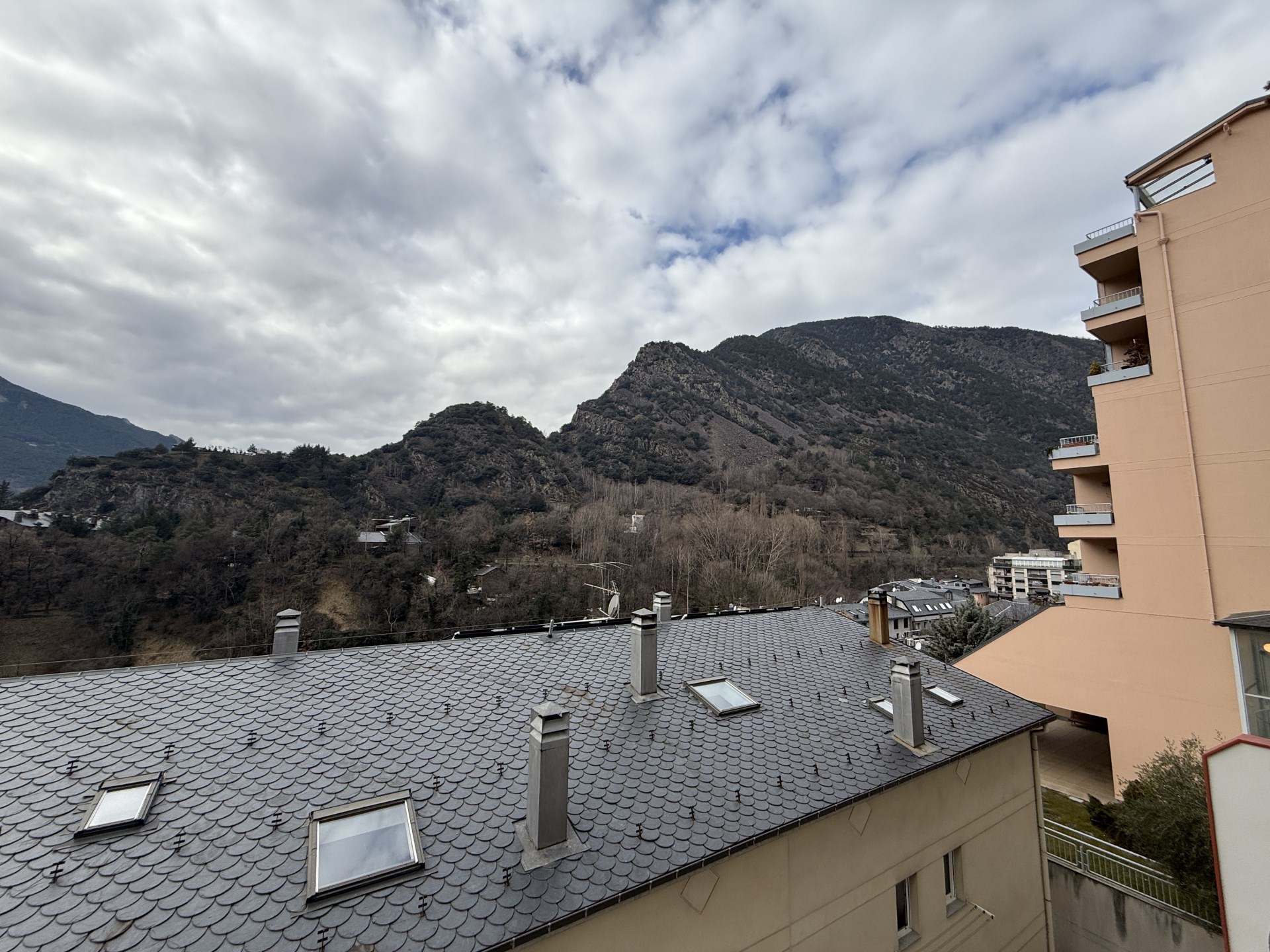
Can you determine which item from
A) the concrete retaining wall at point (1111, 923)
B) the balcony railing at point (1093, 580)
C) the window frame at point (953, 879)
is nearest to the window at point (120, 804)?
the window frame at point (953, 879)

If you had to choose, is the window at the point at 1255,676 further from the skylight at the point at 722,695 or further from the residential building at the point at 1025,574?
the residential building at the point at 1025,574

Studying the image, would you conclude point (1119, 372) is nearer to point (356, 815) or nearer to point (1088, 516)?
point (1088, 516)

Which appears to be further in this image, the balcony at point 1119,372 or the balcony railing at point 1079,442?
the balcony railing at point 1079,442

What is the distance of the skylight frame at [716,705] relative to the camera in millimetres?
6719

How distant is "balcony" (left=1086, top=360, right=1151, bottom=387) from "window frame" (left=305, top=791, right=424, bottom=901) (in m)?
19.7

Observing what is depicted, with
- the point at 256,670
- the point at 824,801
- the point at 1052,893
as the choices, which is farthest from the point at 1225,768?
the point at 256,670

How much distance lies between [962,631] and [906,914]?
2127 cm

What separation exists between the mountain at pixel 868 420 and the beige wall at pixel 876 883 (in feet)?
200

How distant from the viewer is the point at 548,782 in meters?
4.24

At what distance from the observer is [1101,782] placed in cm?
1420

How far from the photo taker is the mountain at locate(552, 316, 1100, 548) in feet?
257

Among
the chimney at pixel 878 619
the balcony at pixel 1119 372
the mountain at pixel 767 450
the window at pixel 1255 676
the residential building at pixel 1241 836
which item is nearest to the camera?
the residential building at pixel 1241 836

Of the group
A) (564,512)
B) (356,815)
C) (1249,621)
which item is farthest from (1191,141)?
(564,512)

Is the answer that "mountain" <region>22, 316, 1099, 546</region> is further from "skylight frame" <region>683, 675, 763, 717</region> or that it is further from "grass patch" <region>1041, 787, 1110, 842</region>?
"skylight frame" <region>683, 675, 763, 717</region>
